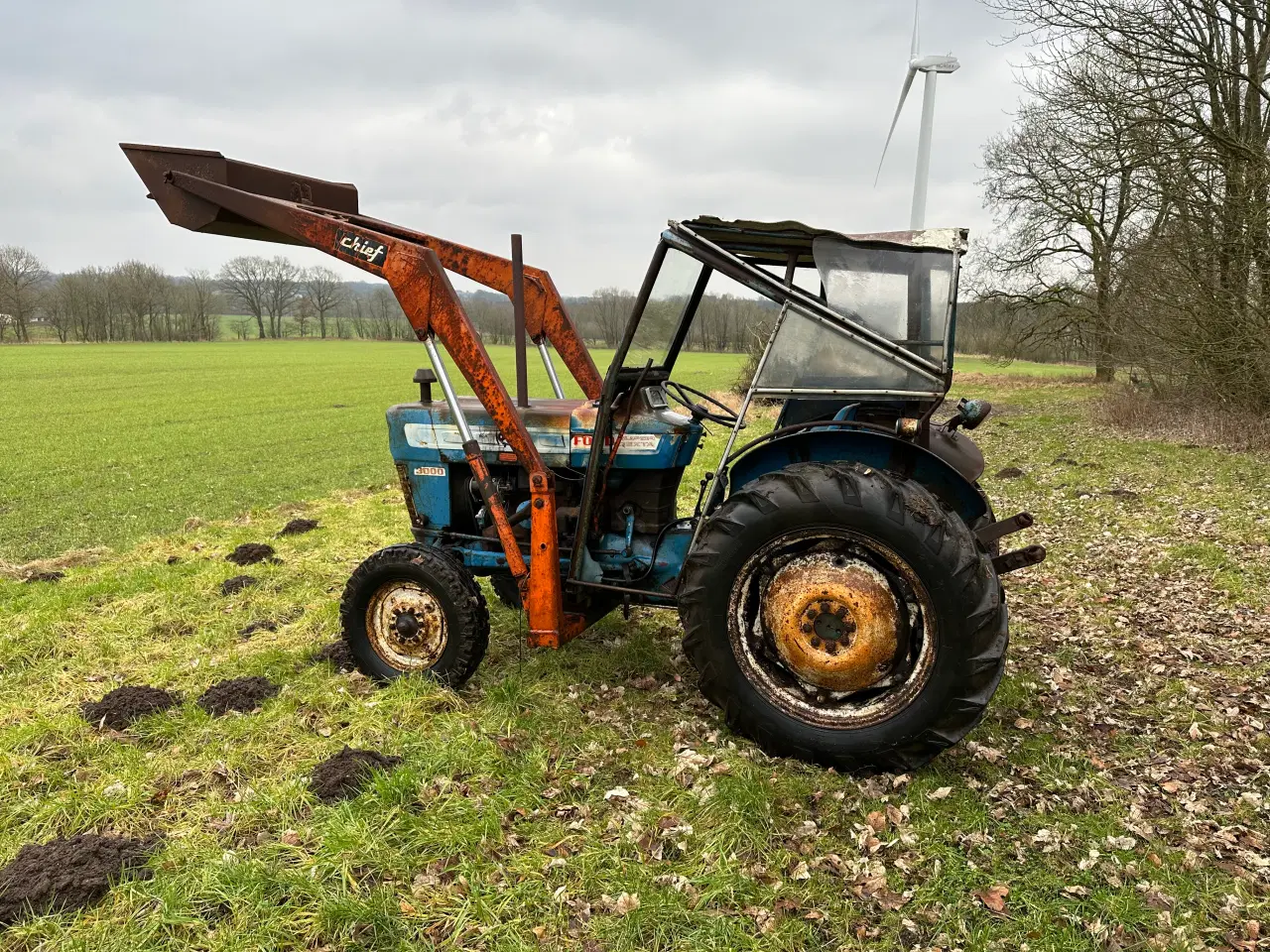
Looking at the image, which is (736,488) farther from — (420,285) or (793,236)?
(420,285)

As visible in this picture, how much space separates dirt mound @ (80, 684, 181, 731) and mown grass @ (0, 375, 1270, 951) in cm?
11

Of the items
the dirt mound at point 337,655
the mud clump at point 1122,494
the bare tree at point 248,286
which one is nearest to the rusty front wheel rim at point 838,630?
the dirt mound at point 337,655

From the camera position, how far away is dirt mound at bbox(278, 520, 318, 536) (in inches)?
357

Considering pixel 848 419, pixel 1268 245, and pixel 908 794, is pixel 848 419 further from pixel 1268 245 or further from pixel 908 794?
pixel 1268 245

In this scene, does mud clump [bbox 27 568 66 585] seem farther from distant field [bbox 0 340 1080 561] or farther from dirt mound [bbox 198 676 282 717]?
dirt mound [bbox 198 676 282 717]

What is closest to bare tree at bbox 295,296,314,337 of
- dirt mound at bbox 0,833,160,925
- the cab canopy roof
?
the cab canopy roof

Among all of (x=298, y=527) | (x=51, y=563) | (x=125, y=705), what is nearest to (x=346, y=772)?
(x=125, y=705)

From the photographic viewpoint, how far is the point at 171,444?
688 inches

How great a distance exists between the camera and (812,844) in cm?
328

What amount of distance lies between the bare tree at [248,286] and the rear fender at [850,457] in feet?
319

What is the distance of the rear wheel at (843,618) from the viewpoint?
3.42 m

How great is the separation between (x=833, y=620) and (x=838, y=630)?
51 millimetres

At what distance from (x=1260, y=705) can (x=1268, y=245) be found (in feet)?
37.3

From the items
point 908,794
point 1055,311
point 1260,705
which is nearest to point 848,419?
point 908,794
